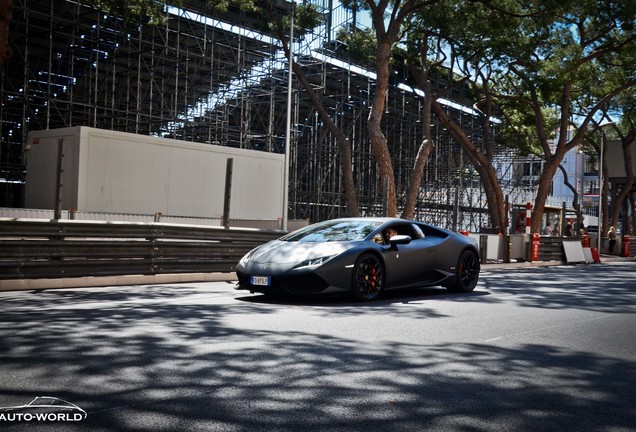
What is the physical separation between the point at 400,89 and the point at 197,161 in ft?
80.0

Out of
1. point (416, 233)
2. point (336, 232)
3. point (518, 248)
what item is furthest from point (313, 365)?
point (518, 248)

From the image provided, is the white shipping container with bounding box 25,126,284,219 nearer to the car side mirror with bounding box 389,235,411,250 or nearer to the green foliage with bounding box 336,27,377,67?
the green foliage with bounding box 336,27,377,67

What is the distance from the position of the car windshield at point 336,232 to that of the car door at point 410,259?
42 centimetres

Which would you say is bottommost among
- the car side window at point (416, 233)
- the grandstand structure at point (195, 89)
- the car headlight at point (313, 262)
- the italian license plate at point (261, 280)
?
the italian license plate at point (261, 280)

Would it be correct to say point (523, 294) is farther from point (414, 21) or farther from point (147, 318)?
point (414, 21)

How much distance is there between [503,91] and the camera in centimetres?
3594

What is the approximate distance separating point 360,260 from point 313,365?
484cm

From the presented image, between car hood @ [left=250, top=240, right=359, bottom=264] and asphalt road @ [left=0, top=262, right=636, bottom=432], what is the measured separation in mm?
587

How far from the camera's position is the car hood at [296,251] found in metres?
10.3

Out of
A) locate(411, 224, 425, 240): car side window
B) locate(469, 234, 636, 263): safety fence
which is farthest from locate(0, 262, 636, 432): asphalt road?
locate(469, 234, 636, 263): safety fence

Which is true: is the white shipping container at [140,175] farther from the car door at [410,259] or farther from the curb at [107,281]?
the car door at [410,259]

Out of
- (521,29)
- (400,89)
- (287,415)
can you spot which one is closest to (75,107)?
(400,89)

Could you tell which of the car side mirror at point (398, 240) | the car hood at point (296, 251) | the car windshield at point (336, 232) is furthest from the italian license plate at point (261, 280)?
the car side mirror at point (398, 240)

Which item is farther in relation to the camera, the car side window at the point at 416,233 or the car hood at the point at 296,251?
the car side window at the point at 416,233
